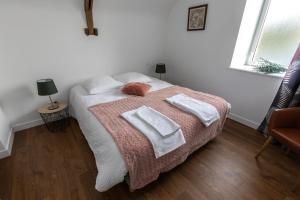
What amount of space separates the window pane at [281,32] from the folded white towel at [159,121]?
193 centimetres

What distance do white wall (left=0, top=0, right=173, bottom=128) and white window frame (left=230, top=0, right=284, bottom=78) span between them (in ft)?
4.70

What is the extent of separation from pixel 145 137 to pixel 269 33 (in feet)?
7.72

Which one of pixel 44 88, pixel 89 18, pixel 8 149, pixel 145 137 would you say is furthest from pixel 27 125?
pixel 145 137

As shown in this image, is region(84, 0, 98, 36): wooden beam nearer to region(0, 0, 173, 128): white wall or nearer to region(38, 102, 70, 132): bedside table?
region(0, 0, 173, 128): white wall

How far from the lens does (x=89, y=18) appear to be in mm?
2242

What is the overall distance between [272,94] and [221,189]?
1483 mm

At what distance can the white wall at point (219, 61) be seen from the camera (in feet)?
7.13

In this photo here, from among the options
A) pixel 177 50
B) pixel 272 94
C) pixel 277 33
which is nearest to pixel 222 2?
pixel 277 33

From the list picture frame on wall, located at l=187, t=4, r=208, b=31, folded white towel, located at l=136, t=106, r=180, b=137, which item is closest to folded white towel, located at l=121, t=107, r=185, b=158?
folded white towel, located at l=136, t=106, r=180, b=137

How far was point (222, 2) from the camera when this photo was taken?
2270 millimetres

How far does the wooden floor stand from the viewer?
1376mm

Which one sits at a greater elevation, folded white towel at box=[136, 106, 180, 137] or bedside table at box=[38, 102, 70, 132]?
folded white towel at box=[136, 106, 180, 137]

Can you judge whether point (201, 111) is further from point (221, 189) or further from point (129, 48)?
point (129, 48)

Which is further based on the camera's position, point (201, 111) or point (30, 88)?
point (30, 88)
